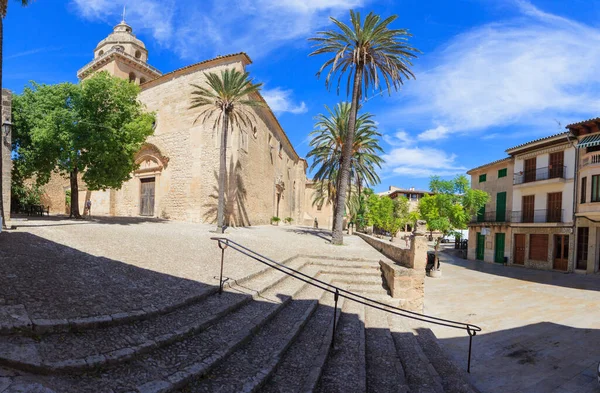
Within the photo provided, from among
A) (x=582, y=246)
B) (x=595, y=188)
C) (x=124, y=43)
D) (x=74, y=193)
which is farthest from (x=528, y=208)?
(x=124, y=43)

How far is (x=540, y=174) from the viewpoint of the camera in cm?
2117

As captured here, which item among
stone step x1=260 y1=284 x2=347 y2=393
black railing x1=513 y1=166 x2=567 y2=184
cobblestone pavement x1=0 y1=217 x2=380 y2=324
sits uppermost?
black railing x1=513 y1=166 x2=567 y2=184

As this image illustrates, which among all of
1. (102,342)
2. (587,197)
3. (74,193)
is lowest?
(102,342)

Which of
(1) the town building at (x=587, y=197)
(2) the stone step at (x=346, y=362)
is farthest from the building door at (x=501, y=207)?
(2) the stone step at (x=346, y=362)

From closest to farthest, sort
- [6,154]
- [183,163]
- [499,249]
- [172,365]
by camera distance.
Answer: [172,365] < [6,154] < [183,163] < [499,249]

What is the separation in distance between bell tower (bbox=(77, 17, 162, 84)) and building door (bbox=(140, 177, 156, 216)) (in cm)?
984

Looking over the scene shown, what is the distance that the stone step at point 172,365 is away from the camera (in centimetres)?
240

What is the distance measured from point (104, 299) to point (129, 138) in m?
12.4

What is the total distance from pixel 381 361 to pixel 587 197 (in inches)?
766

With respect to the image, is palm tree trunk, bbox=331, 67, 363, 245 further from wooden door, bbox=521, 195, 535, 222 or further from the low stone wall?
wooden door, bbox=521, 195, 535, 222

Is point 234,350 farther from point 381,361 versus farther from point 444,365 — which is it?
point 444,365

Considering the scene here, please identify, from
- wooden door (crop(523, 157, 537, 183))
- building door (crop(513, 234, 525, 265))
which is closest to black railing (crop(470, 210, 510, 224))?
building door (crop(513, 234, 525, 265))

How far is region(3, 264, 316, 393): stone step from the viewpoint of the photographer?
7.86 feet

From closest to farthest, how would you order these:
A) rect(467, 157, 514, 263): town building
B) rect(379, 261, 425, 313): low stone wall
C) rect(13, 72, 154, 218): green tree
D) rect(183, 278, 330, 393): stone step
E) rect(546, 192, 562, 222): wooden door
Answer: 1. rect(183, 278, 330, 393): stone step
2. rect(379, 261, 425, 313): low stone wall
3. rect(13, 72, 154, 218): green tree
4. rect(546, 192, 562, 222): wooden door
5. rect(467, 157, 514, 263): town building
